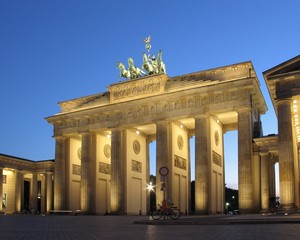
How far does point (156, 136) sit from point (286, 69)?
921 inches

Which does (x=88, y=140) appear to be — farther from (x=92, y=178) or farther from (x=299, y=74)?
(x=299, y=74)

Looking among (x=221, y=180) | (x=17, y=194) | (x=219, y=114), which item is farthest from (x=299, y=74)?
(x=17, y=194)

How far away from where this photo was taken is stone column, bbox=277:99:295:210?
30.4 metres

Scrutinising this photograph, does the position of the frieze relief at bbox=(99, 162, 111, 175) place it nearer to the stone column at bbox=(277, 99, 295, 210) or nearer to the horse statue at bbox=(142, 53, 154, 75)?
the horse statue at bbox=(142, 53, 154, 75)

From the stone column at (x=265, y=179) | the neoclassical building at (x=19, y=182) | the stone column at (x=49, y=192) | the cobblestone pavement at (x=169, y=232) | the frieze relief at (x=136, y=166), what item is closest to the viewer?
the cobblestone pavement at (x=169, y=232)

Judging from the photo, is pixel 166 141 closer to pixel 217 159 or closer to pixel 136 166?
pixel 217 159

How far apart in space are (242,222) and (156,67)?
37966mm

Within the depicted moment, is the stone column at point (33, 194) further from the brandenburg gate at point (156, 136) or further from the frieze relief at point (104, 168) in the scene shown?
the frieze relief at point (104, 168)

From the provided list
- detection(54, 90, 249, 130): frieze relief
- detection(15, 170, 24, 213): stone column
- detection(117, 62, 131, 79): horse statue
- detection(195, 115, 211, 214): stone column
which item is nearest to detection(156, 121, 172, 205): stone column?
detection(54, 90, 249, 130): frieze relief

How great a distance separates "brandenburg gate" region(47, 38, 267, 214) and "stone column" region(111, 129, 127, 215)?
118mm

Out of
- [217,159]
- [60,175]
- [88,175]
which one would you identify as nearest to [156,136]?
[217,159]

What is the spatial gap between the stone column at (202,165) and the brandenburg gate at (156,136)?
105mm

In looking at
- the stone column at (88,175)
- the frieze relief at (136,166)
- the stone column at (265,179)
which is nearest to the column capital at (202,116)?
→ the stone column at (265,179)

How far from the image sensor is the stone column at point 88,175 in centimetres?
5694
